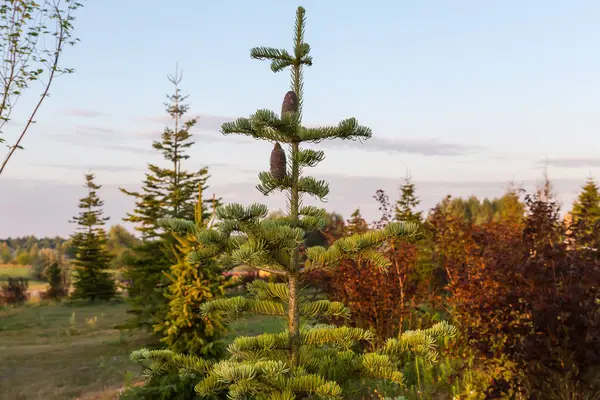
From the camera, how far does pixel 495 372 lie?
7.23 meters

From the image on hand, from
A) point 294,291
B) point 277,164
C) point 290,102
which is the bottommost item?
point 294,291

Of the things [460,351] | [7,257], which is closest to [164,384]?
[460,351]

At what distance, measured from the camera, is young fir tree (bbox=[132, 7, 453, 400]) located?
12.7ft

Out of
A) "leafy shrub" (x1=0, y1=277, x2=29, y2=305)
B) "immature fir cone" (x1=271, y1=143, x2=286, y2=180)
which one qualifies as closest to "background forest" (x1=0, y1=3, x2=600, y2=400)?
"immature fir cone" (x1=271, y1=143, x2=286, y2=180)

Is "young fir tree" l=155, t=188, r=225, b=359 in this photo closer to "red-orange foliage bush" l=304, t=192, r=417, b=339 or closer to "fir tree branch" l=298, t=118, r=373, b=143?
"red-orange foliage bush" l=304, t=192, r=417, b=339

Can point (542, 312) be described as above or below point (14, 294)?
above

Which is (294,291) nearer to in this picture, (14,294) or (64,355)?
(64,355)

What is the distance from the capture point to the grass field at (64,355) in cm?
1046

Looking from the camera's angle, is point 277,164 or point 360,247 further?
point 277,164

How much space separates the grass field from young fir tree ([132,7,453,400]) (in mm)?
370

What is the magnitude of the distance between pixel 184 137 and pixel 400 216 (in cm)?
1326

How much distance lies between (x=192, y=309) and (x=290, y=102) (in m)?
4.86

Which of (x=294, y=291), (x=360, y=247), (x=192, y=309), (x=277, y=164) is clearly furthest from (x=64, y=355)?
(x=360, y=247)

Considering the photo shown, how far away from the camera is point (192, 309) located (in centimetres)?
823
